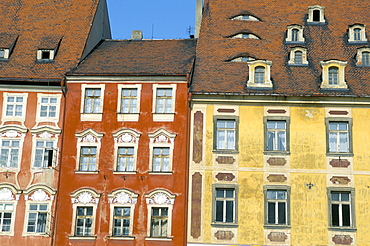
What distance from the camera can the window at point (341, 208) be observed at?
27500 millimetres

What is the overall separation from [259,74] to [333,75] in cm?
359

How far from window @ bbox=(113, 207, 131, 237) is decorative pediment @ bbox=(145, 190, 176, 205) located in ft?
3.57

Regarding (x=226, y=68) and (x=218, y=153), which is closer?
(x=218, y=153)

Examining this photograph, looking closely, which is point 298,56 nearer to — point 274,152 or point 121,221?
point 274,152

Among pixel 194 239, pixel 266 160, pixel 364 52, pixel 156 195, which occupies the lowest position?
pixel 194 239

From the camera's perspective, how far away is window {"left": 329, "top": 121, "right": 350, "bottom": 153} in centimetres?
2856

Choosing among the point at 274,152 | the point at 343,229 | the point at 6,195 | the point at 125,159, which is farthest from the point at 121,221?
the point at 343,229

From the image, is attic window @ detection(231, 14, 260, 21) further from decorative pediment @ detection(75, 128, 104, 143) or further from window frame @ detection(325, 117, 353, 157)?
decorative pediment @ detection(75, 128, 104, 143)

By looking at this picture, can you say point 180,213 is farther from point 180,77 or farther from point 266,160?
point 180,77

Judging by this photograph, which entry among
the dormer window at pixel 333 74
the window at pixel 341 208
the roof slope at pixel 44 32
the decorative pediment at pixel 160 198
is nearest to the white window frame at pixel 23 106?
the roof slope at pixel 44 32

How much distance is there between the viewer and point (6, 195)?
95.8 feet

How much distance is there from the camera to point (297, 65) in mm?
31172

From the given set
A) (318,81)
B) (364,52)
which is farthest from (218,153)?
(364,52)

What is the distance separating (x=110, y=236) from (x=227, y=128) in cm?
743
